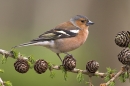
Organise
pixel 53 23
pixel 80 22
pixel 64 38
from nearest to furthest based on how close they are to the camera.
Answer: pixel 64 38 → pixel 80 22 → pixel 53 23

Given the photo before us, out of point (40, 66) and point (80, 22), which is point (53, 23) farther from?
point (40, 66)

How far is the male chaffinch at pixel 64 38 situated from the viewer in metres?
4.71

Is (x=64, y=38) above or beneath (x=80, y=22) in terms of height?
beneath

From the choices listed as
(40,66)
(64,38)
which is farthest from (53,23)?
(40,66)

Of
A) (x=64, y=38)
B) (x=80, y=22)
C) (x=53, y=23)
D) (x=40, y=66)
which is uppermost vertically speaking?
(x=53, y=23)

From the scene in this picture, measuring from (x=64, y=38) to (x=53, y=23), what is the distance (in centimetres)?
967

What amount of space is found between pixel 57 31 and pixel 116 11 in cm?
595

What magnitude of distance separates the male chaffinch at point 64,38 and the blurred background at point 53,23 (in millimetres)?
1522

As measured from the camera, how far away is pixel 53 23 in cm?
1465

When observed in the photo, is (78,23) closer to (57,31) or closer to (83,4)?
(57,31)

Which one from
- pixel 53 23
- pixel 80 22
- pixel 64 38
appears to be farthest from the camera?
pixel 53 23

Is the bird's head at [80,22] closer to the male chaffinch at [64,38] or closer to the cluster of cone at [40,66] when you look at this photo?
the male chaffinch at [64,38]

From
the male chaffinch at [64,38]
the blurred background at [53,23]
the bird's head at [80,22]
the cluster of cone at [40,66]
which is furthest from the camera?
the blurred background at [53,23]

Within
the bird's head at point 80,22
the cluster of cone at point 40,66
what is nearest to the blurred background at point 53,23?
the bird's head at point 80,22
